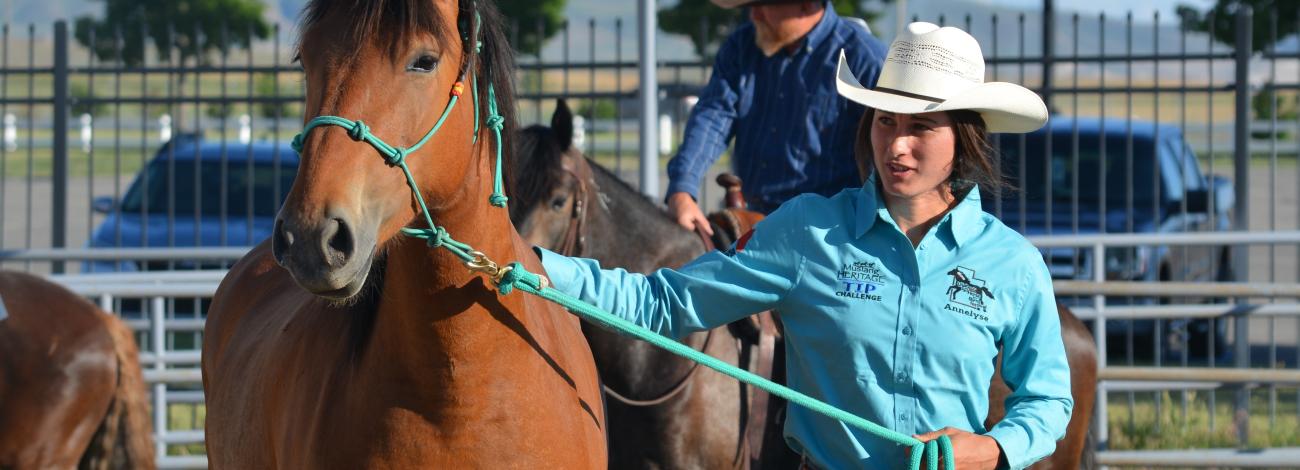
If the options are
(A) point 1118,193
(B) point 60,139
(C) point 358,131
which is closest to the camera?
(C) point 358,131

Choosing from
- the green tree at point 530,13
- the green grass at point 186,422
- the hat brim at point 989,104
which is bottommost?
the green grass at point 186,422

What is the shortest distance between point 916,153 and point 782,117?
1.98 metres

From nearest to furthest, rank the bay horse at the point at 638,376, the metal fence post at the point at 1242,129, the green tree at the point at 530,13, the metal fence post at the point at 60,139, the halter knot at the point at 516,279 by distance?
the halter knot at the point at 516,279 < the bay horse at the point at 638,376 < the metal fence post at the point at 1242,129 < the metal fence post at the point at 60,139 < the green tree at the point at 530,13

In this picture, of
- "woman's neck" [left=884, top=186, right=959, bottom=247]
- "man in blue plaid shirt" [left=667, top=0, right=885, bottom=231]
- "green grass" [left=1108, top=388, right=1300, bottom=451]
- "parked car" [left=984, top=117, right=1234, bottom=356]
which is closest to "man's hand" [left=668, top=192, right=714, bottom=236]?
"man in blue plaid shirt" [left=667, top=0, right=885, bottom=231]

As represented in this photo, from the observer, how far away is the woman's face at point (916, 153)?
279cm

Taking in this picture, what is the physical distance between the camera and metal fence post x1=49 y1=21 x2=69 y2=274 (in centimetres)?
858

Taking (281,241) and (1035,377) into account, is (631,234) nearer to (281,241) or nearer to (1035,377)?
(1035,377)

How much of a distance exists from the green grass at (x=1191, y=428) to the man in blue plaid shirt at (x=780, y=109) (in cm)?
340

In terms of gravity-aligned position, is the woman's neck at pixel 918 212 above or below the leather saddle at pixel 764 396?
above

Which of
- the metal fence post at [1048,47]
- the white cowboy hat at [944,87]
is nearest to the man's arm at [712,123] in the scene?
the white cowboy hat at [944,87]

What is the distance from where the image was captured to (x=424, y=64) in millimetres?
2406

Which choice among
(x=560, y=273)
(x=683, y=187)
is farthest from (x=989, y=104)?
(x=683, y=187)

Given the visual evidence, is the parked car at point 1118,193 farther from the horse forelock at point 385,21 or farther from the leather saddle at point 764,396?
the horse forelock at point 385,21

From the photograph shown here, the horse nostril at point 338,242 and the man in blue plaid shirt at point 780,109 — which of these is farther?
the man in blue plaid shirt at point 780,109
